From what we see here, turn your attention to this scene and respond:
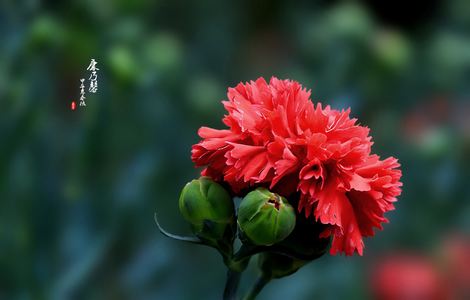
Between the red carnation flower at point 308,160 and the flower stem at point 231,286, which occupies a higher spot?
the red carnation flower at point 308,160

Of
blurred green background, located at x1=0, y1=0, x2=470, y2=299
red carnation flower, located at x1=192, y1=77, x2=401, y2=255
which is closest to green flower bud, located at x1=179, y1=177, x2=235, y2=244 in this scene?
red carnation flower, located at x1=192, y1=77, x2=401, y2=255

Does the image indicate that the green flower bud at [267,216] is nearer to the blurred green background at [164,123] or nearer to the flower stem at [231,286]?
the flower stem at [231,286]

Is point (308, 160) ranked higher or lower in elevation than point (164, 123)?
higher

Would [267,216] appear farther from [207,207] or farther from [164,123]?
[164,123]

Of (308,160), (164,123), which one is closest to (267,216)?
(308,160)

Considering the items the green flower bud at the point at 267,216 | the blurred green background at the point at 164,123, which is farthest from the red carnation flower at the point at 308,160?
the blurred green background at the point at 164,123

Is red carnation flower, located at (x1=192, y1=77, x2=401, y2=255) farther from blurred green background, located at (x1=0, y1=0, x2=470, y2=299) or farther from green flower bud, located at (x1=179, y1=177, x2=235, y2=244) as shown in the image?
blurred green background, located at (x1=0, y1=0, x2=470, y2=299)

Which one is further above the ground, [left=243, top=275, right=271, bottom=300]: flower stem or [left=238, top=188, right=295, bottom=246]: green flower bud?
[left=238, top=188, right=295, bottom=246]: green flower bud
